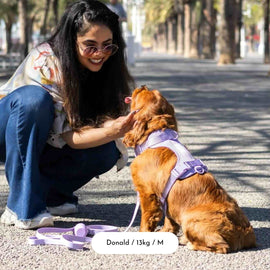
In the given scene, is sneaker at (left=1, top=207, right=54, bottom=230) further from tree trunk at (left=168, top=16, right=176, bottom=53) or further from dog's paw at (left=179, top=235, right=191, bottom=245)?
tree trunk at (left=168, top=16, right=176, bottom=53)

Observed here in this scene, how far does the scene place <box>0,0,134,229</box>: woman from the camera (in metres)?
4.30

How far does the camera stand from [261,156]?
740 centimetres

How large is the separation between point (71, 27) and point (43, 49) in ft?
0.87

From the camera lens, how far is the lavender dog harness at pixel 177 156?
12.5 ft

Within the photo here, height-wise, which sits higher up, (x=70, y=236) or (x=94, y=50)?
(x=94, y=50)

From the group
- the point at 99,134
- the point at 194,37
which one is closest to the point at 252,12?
the point at 194,37

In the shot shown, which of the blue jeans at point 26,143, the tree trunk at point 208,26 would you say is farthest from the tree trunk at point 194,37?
the blue jeans at point 26,143

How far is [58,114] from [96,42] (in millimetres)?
550

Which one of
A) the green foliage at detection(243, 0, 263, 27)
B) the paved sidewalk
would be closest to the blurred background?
the green foliage at detection(243, 0, 263, 27)

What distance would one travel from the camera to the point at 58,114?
14.5 feet

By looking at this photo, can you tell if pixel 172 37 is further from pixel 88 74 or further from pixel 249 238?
pixel 249 238

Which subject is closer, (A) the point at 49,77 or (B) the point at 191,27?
(A) the point at 49,77

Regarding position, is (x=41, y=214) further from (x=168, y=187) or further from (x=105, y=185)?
(x=105, y=185)

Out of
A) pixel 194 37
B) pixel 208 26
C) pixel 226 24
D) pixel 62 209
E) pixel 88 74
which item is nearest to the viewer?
pixel 88 74
